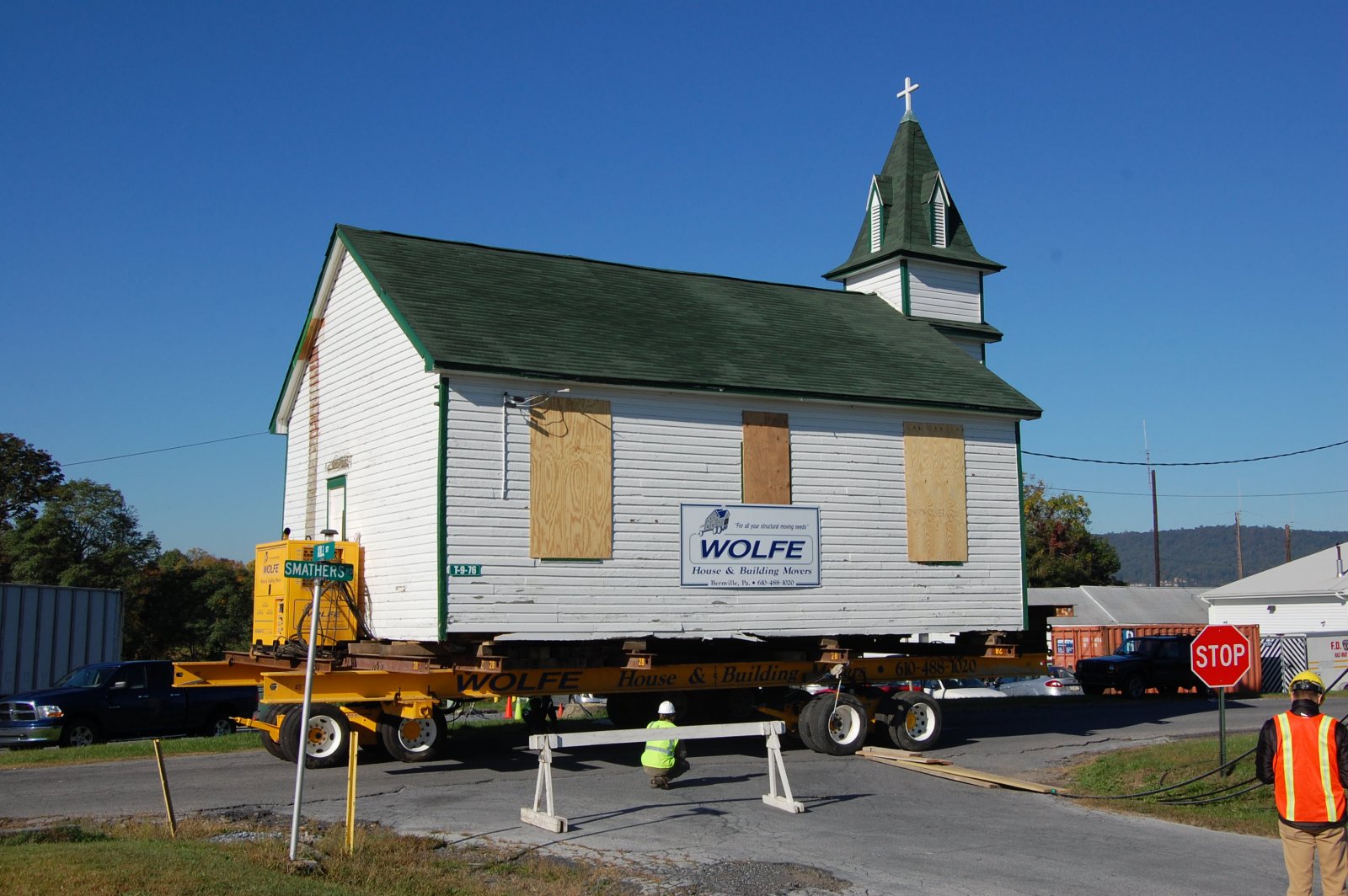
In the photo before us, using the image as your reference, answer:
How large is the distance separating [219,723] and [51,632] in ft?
25.0

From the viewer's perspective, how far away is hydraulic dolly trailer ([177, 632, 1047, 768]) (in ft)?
55.8

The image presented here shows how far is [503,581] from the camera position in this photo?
57.0 ft

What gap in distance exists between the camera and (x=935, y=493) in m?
21.3

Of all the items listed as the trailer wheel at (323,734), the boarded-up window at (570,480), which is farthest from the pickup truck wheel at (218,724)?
the boarded-up window at (570,480)

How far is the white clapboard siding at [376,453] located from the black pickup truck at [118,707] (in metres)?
4.17

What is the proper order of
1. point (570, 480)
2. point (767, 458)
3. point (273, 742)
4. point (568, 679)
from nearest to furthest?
point (568, 679) < point (570, 480) < point (273, 742) < point (767, 458)

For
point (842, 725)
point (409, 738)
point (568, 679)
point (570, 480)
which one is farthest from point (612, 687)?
point (842, 725)

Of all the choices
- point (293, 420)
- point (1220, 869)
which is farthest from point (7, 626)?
point (1220, 869)

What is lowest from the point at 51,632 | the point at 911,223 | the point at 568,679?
the point at 568,679

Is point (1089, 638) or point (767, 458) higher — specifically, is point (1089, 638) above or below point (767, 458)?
below

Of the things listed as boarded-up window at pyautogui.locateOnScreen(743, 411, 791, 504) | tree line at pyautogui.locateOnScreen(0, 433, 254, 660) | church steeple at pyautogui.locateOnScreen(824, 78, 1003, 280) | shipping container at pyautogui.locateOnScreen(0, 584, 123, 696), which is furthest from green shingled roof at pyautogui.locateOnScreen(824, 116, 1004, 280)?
tree line at pyautogui.locateOnScreen(0, 433, 254, 660)

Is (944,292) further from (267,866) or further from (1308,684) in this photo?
(267,866)

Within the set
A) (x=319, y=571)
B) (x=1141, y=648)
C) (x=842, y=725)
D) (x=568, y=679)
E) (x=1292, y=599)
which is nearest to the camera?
(x=319, y=571)

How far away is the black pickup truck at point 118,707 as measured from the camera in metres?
21.7
